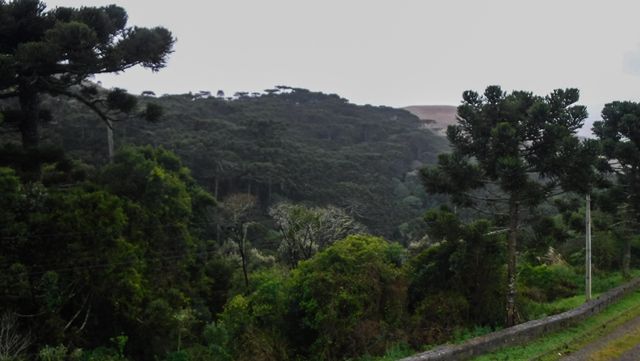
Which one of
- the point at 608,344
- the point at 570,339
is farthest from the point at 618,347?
the point at 570,339

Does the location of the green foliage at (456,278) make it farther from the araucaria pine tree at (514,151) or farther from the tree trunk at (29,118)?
the tree trunk at (29,118)

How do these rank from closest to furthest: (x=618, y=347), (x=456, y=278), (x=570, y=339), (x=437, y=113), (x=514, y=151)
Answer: (x=618, y=347) < (x=570, y=339) < (x=514, y=151) < (x=456, y=278) < (x=437, y=113)

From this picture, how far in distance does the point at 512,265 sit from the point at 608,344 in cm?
368

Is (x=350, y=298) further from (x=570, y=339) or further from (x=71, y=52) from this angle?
(x=71, y=52)

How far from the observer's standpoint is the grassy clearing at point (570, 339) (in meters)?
10.5

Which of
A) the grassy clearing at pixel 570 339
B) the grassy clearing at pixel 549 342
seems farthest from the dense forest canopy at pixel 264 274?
the grassy clearing at pixel 570 339

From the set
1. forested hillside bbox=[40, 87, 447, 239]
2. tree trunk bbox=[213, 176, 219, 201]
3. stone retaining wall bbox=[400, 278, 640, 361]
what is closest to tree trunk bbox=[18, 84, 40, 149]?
forested hillside bbox=[40, 87, 447, 239]

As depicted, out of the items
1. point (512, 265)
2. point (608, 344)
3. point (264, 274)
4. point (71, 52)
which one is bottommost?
point (264, 274)

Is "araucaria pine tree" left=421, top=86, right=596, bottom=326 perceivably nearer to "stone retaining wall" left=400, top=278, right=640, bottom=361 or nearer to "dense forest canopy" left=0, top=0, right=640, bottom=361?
"dense forest canopy" left=0, top=0, right=640, bottom=361

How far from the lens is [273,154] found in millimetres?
51156

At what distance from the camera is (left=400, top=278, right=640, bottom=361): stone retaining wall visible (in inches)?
396

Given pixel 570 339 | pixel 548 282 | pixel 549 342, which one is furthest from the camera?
pixel 548 282

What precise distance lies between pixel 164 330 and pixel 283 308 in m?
4.07

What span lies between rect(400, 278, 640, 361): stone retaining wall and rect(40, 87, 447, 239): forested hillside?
26.1 m
